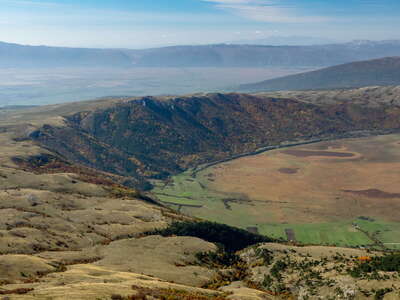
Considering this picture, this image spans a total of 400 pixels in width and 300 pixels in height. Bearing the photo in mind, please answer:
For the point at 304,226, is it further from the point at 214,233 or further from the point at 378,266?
the point at 378,266

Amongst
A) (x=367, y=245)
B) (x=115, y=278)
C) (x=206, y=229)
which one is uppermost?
(x=115, y=278)

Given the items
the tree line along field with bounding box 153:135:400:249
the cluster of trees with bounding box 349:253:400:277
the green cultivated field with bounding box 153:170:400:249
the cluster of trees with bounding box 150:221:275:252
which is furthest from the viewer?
the tree line along field with bounding box 153:135:400:249

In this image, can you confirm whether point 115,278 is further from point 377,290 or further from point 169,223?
point 169,223

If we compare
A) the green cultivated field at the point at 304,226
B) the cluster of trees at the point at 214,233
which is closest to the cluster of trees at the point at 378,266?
the cluster of trees at the point at 214,233

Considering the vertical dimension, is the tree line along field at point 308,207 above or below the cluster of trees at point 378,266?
below

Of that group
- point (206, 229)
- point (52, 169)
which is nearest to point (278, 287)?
point (206, 229)

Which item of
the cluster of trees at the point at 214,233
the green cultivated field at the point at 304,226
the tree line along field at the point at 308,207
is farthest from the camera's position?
the tree line along field at the point at 308,207

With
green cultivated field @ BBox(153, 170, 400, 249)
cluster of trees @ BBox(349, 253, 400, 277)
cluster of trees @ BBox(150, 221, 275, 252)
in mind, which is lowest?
green cultivated field @ BBox(153, 170, 400, 249)

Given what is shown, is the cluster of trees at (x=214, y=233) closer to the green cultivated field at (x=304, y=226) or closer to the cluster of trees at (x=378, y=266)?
the cluster of trees at (x=378, y=266)

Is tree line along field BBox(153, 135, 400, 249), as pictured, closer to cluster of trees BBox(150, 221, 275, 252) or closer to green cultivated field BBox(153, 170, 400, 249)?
green cultivated field BBox(153, 170, 400, 249)

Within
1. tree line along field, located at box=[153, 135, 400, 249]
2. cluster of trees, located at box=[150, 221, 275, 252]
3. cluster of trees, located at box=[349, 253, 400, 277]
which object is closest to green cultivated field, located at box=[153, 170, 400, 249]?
tree line along field, located at box=[153, 135, 400, 249]

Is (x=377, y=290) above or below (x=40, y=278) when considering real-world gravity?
below
